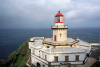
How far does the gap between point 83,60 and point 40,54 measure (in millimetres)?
9189

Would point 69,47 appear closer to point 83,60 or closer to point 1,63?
point 83,60

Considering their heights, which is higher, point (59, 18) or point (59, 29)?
point (59, 18)

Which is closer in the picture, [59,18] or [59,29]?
[59,29]

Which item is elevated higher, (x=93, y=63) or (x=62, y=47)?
(x=62, y=47)

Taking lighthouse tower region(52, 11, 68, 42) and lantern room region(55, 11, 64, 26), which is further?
lantern room region(55, 11, 64, 26)

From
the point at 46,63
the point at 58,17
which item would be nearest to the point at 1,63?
the point at 46,63

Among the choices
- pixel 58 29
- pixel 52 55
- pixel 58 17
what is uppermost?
pixel 58 17

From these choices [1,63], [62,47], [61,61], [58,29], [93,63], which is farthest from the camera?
[1,63]

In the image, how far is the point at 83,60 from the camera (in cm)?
1553

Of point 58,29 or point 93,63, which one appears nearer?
point 93,63

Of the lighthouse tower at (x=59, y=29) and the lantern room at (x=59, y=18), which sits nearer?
the lighthouse tower at (x=59, y=29)

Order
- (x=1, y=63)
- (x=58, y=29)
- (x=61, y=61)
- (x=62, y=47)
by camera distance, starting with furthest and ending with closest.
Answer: (x=1, y=63) → (x=58, y=29) → (x=62, y=47) → (x=61, y=61)

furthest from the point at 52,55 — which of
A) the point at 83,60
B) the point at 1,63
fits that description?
the point at 1,63

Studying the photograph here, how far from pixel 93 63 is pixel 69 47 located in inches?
222
